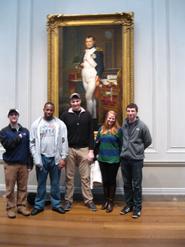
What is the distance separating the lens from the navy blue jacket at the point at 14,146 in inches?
192

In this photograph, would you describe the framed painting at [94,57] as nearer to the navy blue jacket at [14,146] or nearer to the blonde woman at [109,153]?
the blonde woman at [109,153]

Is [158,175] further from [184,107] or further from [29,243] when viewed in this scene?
[29,243]

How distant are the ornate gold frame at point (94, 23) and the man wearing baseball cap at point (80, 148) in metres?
0.74

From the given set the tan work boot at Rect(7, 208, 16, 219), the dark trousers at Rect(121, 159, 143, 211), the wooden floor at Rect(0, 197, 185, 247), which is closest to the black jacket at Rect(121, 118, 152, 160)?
the dark trousers at Rect(121, 159, 143, 211)

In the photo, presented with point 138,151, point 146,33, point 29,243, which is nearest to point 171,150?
point 138,151

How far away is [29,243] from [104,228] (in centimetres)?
107

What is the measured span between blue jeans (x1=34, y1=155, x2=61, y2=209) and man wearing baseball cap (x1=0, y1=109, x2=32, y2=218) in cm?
21

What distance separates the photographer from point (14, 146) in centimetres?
491

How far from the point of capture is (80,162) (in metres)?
5.38

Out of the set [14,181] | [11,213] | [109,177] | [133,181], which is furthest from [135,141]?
[11,213]

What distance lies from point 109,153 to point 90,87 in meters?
1.42

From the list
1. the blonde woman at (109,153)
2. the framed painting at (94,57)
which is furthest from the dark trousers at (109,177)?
the framed painting at (94,57)

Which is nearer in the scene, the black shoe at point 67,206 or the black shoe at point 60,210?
the black shoe at point 60,210

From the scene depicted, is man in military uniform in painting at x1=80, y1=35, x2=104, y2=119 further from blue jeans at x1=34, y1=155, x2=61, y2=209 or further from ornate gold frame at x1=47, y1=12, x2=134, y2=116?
blue jeans at x1=34, y1=155, x2=61, y2=209
